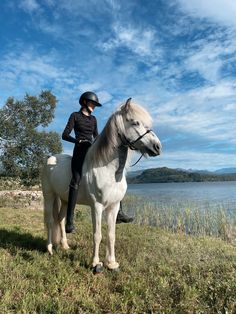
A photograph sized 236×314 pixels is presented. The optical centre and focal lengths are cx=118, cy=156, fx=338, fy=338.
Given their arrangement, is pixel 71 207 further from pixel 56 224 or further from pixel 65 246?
pixel 65 246

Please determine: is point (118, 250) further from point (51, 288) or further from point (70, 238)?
point (51, 288)

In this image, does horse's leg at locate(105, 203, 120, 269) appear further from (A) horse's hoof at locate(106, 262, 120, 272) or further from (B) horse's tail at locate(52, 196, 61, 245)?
(B) horse's tail at locate(52, 196, 61, 245)

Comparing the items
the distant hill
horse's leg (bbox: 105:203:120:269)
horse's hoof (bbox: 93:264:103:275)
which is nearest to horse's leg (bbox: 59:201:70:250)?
horse's leg (bbox: 105:203:120:269)

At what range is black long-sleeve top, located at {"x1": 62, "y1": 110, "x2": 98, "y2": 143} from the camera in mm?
5328

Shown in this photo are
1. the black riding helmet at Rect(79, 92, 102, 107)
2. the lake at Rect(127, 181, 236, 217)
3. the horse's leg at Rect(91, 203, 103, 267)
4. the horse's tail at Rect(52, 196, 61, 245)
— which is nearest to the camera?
the horse's leg at Rect(91, 203, 103, 267)

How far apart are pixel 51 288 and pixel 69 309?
2.19 feet

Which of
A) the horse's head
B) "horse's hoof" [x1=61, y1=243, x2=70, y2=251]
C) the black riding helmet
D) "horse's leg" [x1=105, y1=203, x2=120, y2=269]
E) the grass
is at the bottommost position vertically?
the grass

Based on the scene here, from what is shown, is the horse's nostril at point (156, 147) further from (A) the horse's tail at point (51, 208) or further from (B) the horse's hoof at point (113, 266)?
(A) the horse's tail at point (51, 208)

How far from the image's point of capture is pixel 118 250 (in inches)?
249

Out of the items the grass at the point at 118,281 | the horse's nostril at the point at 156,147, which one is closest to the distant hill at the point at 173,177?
the grass at the point at 118,281

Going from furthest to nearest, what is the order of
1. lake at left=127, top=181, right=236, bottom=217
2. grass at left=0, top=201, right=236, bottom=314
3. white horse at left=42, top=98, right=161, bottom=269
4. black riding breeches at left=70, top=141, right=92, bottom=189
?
lake at left=127, top=181, right=236, bottom=217, black riding breeches at left=70, top=141, right=92, bottom=189, white horse at left=42, top=98, right=161, bottom=269, grass at left=0, top=201, right=236, bottom=314

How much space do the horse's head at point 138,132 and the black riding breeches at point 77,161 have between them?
29.8 inches

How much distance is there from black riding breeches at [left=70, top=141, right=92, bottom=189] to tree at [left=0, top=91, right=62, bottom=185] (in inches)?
835

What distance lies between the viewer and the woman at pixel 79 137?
17.3ft
